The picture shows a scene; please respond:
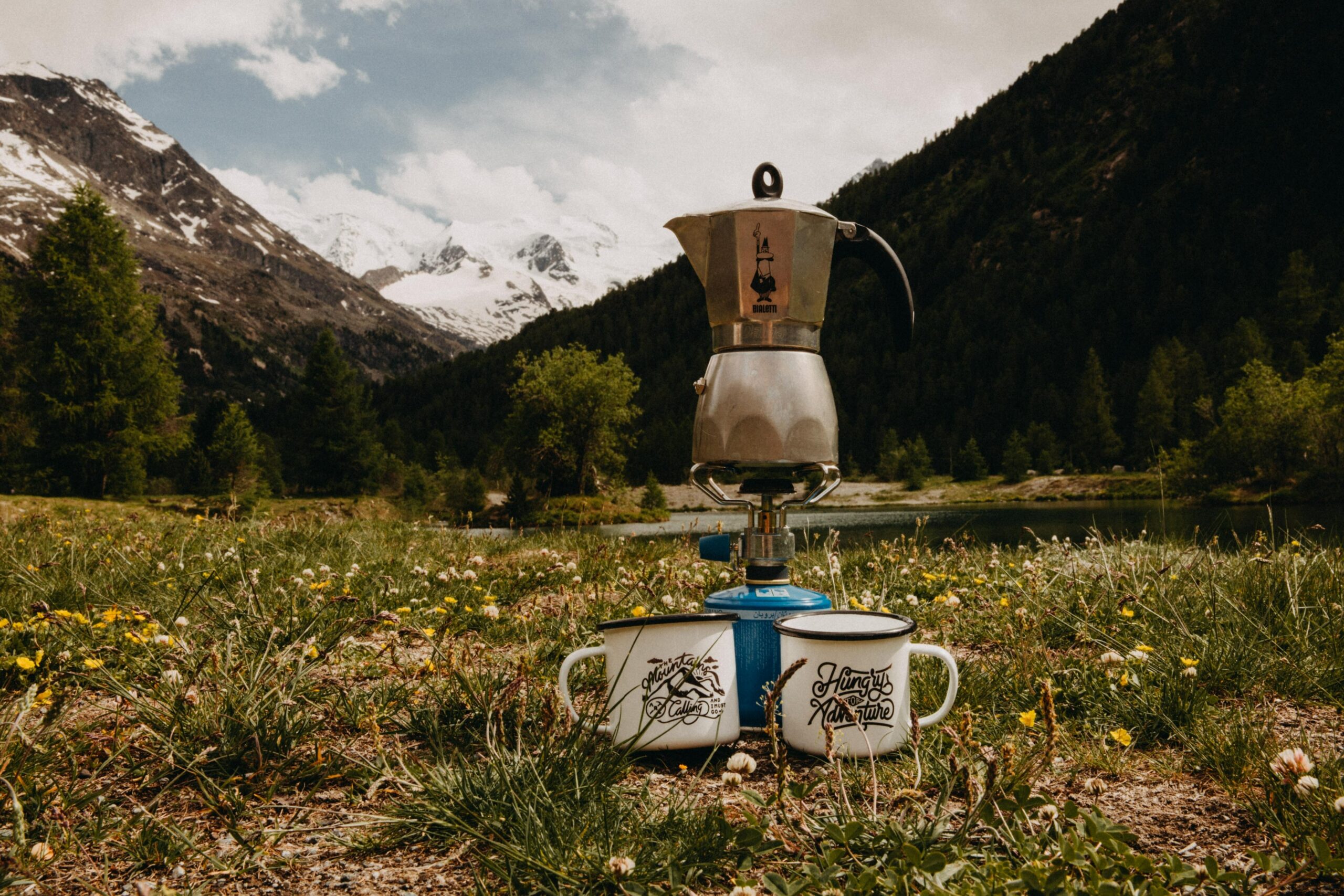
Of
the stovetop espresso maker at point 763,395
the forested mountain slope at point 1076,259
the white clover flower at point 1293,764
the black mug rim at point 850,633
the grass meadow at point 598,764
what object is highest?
the forested mountain slope at point 1076,259

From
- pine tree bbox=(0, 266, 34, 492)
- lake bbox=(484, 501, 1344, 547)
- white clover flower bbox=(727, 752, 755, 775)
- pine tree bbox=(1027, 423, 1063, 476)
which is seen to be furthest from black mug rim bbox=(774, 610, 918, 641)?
pine tree bbox=(1027, 423, 1063, 476)

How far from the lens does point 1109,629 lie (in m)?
3.73

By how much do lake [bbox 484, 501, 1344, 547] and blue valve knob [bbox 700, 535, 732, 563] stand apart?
318 centimetres

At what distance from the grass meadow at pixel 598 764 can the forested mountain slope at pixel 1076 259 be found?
Answer: 8233 cm

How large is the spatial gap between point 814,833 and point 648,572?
3603 mm

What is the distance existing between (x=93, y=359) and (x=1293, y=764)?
36230 millimetres

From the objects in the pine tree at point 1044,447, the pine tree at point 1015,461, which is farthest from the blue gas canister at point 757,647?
the pine tree at point 1044,447

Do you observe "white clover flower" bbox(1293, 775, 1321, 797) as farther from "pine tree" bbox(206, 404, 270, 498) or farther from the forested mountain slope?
the forested mountain slope

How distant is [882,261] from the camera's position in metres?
3.04

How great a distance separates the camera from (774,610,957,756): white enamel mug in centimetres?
211

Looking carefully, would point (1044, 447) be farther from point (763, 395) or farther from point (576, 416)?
point (763, 395)

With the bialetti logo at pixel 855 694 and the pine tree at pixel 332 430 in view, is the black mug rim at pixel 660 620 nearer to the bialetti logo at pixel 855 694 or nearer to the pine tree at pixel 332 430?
the bialetti logo at pixel 855 694

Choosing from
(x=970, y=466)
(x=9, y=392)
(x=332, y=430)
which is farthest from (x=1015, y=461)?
(x=9, y=392)

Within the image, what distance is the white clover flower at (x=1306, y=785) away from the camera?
4.90ft
